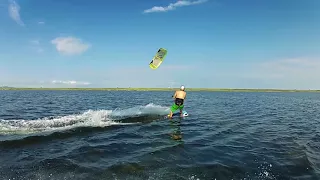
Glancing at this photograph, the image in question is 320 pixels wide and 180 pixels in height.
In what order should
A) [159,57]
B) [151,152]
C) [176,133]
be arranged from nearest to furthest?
[151,152] → [176,133] → [159,57]

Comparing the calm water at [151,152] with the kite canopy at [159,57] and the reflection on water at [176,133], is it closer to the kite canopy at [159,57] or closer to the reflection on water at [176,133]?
the reflection on water at [176,133]

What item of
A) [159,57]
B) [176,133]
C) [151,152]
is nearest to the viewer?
[151,152]

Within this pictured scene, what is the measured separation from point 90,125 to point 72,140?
14.5 feet

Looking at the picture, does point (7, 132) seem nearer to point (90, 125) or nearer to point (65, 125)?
point (65, 125)

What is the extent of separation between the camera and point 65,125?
20.4 meters

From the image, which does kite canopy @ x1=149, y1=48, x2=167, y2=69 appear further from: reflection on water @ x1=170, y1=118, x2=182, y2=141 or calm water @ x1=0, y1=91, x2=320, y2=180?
calm water @ x1=0, y1=91, x2=320, y2=180

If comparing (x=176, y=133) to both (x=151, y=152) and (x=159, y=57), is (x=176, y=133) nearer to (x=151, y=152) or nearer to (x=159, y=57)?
(x=151, y=152)

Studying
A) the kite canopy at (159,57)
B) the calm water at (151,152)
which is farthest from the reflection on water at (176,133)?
the kite canopy at (159,57)

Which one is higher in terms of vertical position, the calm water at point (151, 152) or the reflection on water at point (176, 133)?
the reflection on water at point (176, 133)

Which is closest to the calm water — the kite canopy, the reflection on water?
the reflection on water

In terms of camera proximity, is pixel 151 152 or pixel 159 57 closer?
pixel 151 152

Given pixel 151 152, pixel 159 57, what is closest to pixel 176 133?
pixel 151 152

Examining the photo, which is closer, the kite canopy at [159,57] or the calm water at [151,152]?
the calm water at [151,152]

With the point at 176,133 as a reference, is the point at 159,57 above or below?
above
